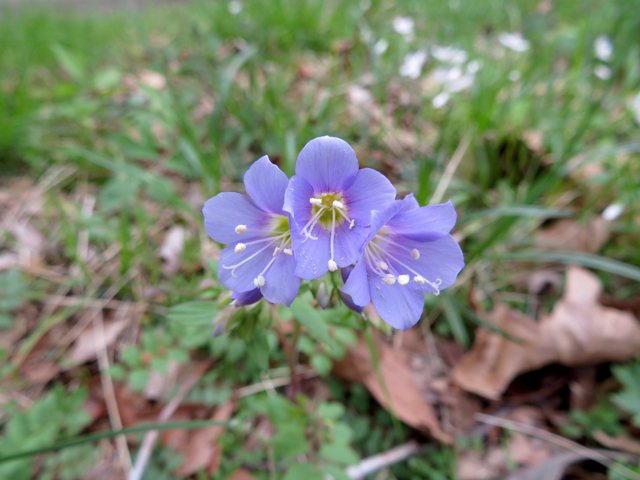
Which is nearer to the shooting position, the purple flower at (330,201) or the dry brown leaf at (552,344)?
the purple flower at (330,201)

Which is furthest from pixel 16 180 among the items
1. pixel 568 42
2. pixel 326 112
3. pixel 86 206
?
pixel 568 42

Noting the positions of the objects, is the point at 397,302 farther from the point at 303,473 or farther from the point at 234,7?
the point at 234,7

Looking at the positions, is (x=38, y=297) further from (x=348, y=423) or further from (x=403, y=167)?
(x=403, y=167)

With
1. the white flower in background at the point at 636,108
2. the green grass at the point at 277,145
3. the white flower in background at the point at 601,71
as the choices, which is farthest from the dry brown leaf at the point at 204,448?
the white flower in background at the point at 601,71

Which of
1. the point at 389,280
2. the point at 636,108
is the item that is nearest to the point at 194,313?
the point at 389,280

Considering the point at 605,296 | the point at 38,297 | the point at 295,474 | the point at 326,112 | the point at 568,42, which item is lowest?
the point at 38,297

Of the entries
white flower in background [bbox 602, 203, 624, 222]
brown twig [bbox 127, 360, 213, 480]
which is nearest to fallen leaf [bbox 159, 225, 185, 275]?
brown twig [bbox 127, 360, 213, 480]

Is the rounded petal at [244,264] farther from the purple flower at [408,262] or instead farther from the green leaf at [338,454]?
the green leaf at [338,454]

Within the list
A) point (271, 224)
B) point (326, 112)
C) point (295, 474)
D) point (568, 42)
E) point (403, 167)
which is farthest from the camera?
point (568, 42)
